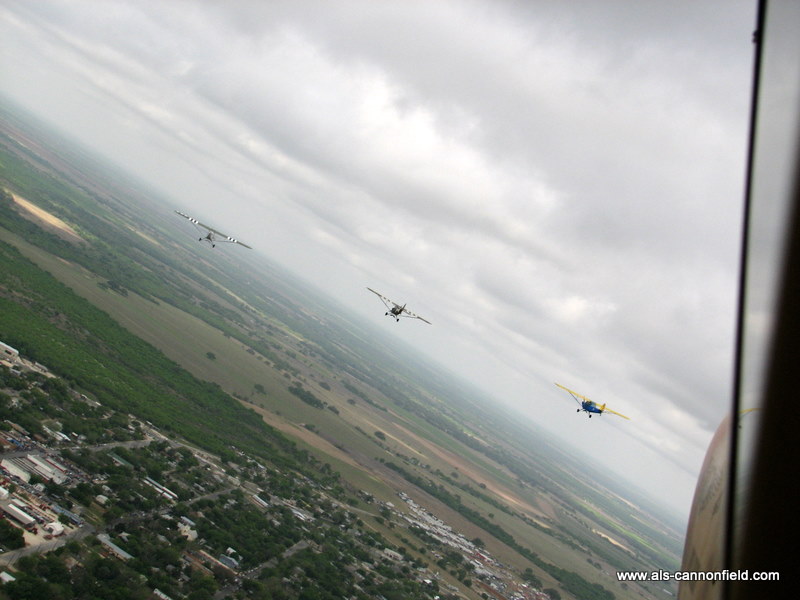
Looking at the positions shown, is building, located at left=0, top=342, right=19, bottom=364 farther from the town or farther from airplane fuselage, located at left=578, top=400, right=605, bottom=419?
airplane fuselage, located at left=578, top=400, right=605, bottom=419

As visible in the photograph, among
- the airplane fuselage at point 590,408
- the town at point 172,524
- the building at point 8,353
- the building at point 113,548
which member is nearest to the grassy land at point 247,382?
the building at point 8,353

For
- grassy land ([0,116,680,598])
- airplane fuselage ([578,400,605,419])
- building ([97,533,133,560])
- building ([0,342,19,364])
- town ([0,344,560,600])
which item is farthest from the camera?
grassy land ([0,116,680,598])

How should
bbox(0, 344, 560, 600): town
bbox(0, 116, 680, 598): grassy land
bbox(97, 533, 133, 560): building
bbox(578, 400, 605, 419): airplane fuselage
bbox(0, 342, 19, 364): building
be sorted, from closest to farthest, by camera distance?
bbox(578, 400, 605, 419): airplane fuselage → bbox(0, 344, 560, 600): town → bbox(97, 533, 133, 560): building → bbox(0, 342, 19, 364): building → bbox(0, 116, 680, 598): grassy land

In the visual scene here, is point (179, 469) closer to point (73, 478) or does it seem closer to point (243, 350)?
point (73, 478)

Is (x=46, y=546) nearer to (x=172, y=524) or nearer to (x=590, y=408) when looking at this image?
(x=172, y=524)

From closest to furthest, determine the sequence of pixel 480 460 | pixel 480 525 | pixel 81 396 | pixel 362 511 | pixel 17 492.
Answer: pixel 17 492 → pixel 81 396 → pixel 362 511 → pixel 480 525 → pixel 480 460

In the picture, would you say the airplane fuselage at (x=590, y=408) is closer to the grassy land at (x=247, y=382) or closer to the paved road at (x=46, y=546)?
the paved road at (x=46, y=546)

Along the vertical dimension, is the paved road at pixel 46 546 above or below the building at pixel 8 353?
above

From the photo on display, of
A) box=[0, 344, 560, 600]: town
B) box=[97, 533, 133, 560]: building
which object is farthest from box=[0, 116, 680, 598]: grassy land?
box=[97, 533, 133, 560]: building

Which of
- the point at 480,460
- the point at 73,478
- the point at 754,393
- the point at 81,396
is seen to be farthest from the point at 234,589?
the point at 480,460

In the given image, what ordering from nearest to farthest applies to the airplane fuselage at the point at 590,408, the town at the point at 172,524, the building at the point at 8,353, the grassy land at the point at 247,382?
1. the airplane fuselage at the point at 590,408
2. the town at the point at 172,524
3. the building at the point at 8,353
4. the grassy land at the point at 247,382

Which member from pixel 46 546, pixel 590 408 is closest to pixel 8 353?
pixel 46 546
